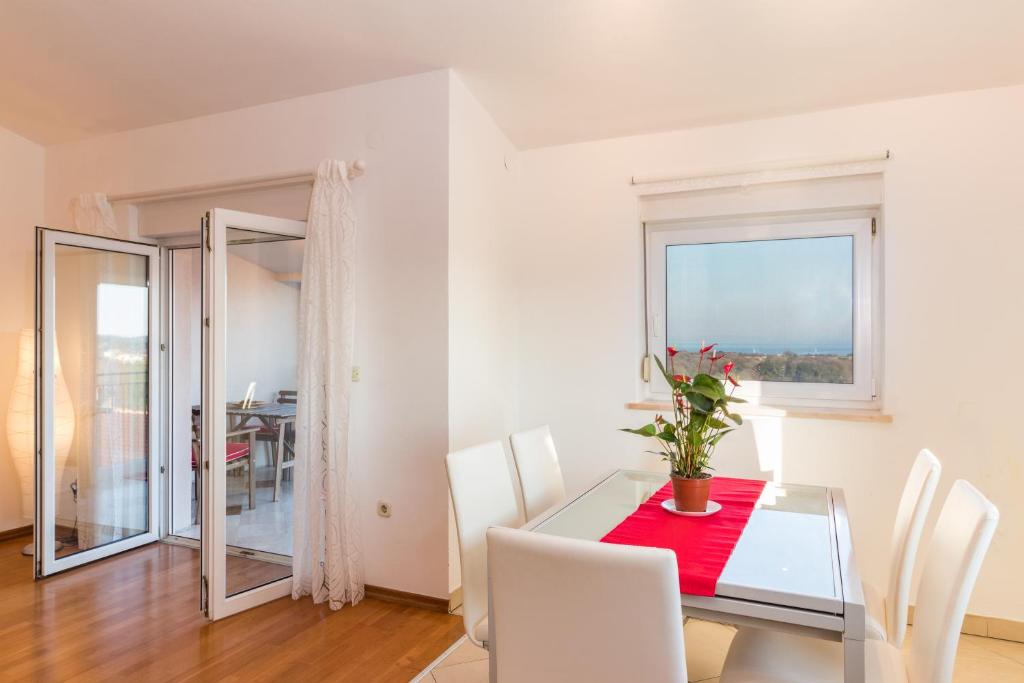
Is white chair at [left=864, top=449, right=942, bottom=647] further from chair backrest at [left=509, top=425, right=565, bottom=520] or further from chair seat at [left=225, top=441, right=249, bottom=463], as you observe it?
chair seat at [left=225, top=441, right=249, bottom=463]

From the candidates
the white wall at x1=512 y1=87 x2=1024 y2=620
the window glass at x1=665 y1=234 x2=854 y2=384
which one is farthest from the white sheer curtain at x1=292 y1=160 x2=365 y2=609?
the window glass at x1=665 y1=234 x2=854 y2=384

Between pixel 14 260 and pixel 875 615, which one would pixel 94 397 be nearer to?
pixel 14 260

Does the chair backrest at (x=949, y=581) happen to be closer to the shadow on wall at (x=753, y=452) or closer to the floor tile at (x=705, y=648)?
the floor tile at (x=705, y=648)

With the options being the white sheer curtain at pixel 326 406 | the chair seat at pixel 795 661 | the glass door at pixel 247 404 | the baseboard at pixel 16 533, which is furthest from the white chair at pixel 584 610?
the baseboard at pixel 16 533

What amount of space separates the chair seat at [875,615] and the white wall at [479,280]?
179 cm

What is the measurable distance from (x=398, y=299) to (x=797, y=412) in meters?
2.12

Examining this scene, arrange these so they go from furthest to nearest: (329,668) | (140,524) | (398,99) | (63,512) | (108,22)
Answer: (140,524), (63,512), (398,99), (108,22), (329,668)

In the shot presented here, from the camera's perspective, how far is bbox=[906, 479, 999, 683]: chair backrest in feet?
4.64

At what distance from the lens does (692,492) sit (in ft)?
6.92

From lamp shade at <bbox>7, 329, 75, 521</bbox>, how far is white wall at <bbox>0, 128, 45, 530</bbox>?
0.06 m

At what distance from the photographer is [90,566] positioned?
3742 mm

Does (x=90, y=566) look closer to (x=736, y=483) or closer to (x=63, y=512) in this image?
(x=63, y=512)

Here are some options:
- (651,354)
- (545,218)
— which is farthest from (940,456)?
(545,218)

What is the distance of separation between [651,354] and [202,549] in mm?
2576
